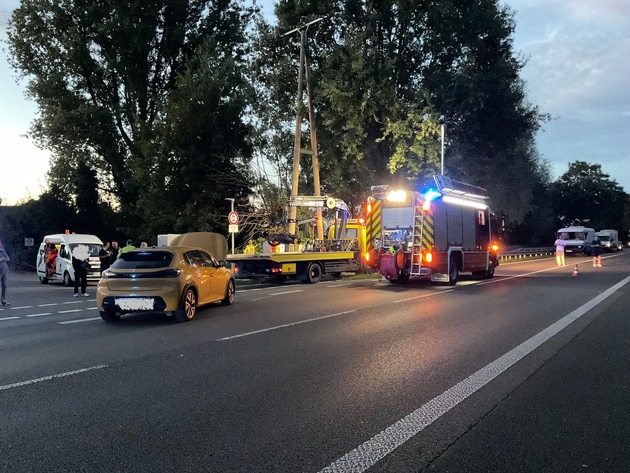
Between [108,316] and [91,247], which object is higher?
[91,247]

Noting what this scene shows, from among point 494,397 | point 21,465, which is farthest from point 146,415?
point 494,397

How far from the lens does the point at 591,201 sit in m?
91.7

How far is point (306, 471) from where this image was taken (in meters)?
3.76

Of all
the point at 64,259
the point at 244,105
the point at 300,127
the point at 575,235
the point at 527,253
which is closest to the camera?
the point at 64,259

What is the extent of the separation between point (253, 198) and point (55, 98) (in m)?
14.0

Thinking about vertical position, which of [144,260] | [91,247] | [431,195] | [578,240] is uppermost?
[431,195]

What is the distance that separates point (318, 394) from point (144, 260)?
256 inches

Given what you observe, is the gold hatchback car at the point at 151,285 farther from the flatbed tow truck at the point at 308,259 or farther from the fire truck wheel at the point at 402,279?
the fire truck wheel at the point at 402,279

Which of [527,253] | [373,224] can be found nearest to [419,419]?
[373,224]

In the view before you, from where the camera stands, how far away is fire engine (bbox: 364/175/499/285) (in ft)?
60.2

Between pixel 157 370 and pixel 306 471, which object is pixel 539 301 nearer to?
pixel 157 370

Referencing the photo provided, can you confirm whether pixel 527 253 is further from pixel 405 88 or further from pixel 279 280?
pixel 279 280

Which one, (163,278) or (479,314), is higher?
(163,278)

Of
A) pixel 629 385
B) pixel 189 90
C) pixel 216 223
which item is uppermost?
pixel 189 90
